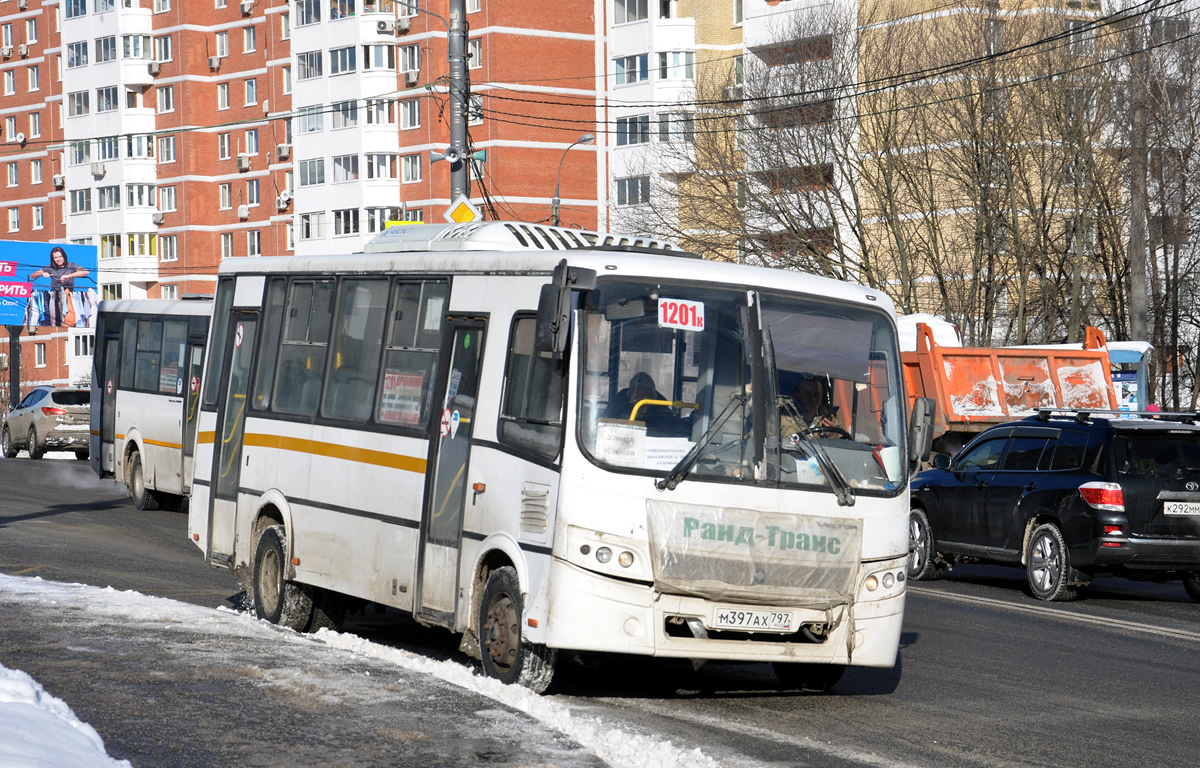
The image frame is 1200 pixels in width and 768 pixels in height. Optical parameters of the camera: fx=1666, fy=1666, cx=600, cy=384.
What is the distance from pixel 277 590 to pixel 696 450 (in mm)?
4457

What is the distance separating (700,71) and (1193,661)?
4054cm

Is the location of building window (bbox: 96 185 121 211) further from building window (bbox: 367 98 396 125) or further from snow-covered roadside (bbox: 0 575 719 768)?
snow-covered roadside (bbox: 0 575 719 768)

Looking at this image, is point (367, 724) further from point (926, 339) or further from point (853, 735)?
point (926, 339)

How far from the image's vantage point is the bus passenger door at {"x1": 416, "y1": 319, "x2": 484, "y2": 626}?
33.1ft

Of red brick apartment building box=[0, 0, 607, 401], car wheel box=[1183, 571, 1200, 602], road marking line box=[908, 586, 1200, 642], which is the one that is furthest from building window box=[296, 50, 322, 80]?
car wheel box=[1183, 571, 1200, 602]

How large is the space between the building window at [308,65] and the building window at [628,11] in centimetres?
1661

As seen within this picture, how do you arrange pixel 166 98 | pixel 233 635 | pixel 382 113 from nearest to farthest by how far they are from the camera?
pixel 233 635 < pixel 382 113 < pixel 166 98

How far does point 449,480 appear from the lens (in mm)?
10219

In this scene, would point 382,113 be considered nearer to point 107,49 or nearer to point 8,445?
point 107,49

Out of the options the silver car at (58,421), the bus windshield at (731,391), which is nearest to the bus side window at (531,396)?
the bus windshield at (731,391)

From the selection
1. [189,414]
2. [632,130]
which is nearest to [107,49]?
[632,130]

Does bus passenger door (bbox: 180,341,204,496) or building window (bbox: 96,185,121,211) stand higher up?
building window (bbox: 96,185,121,211)

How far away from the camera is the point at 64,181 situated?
10294 centimetres

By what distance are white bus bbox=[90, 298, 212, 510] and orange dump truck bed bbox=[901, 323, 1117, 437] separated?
10.5 m
